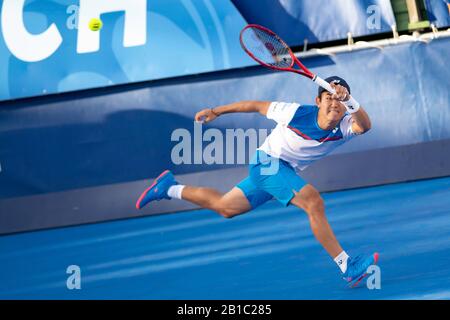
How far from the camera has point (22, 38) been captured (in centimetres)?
1188

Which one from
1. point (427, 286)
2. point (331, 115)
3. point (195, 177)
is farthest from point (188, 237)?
point (427, 286)

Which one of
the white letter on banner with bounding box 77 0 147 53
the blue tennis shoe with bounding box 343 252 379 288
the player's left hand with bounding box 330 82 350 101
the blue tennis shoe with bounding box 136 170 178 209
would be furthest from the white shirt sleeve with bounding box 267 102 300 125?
the white letter on banner with bounding box 77 0 147 53

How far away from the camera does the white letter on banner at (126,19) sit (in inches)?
462

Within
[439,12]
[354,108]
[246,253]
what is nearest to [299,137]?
[354,108]

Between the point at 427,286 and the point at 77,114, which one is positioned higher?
the point at 77,114

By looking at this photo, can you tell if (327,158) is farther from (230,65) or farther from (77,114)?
(77,114)

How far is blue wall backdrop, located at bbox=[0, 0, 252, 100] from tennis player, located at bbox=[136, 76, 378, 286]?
4.01 m

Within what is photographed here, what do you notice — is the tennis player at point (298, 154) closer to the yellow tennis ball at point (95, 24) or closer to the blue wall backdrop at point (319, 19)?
the blue wall backdrop at point (319, 19)

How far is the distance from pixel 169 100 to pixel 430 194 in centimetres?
310

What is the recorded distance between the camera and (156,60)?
1167 cm

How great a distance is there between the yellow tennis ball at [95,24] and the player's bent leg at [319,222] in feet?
18.3

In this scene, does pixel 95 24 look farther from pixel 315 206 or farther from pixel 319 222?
pixel 319 222

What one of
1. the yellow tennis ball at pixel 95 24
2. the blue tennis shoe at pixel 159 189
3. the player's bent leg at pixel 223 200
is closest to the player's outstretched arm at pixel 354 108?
the player's bent leg at pixel 223 200

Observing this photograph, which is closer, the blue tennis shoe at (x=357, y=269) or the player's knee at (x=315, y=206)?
the blue tennis shoe at (x=357, y=269)
